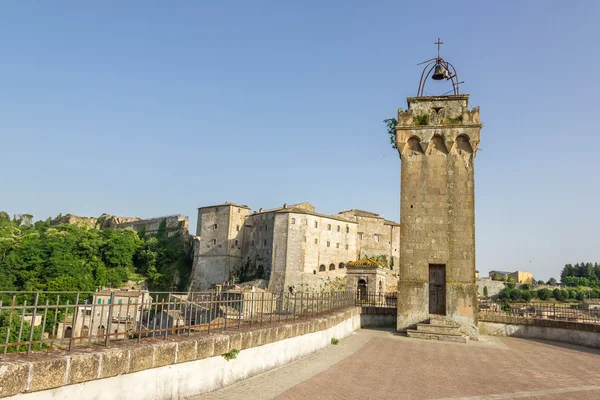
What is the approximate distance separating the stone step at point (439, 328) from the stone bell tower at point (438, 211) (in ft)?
2.01

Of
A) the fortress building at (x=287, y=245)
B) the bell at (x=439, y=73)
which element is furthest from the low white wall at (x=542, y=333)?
the fortress building at (x=287, y=245)

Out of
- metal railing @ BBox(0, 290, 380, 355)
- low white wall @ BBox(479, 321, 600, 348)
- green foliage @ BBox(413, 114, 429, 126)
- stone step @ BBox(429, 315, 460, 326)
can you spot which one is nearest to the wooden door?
stone step @ BBox(429, 315, 460, 326)

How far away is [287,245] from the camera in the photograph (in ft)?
229

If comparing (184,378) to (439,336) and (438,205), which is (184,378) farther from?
(438,205)

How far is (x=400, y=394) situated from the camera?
796 centimetres

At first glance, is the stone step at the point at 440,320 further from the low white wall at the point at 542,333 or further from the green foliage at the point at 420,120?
the green foliage at the point at 420,120

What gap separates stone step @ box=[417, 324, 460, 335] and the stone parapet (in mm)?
10161

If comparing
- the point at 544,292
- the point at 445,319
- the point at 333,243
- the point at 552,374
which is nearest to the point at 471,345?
the point at 445,319

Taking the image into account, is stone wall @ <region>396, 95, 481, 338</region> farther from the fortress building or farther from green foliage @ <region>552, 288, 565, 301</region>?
green foliage @ <region>552, 288, 565, 301</region>

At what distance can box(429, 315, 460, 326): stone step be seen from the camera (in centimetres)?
1741

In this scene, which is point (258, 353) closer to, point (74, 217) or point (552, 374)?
point (552, 374)

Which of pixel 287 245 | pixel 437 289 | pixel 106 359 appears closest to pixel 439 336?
pixel 437 289

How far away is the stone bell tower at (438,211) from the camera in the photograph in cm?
1802

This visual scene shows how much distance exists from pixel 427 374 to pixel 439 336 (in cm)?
726
